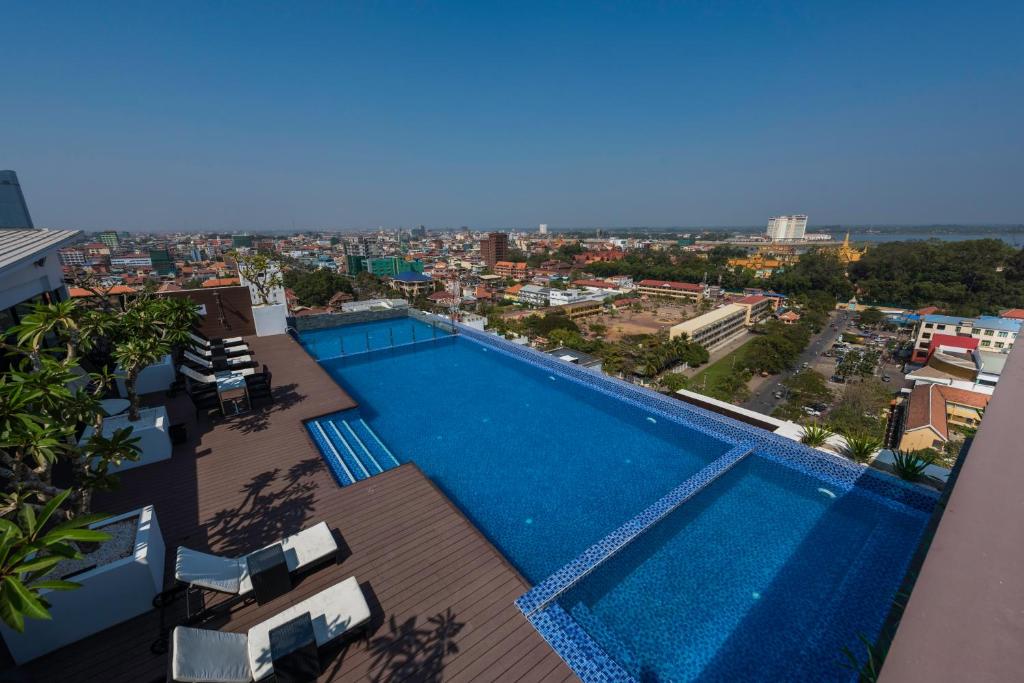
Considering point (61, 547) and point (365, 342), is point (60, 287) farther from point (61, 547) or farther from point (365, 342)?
point (61, 547)

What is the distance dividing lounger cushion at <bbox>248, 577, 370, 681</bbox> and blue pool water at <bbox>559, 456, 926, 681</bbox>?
1802mm

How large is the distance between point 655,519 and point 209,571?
4.37 meters

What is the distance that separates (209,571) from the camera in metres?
3.08

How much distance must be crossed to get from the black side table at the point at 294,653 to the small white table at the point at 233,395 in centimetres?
456

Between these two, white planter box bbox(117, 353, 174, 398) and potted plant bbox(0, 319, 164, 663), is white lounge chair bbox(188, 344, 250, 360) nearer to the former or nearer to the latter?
white planter box bbox(117, 353, 174, 398)

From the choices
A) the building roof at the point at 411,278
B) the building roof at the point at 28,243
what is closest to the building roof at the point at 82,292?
the building roof at the point at 28,243

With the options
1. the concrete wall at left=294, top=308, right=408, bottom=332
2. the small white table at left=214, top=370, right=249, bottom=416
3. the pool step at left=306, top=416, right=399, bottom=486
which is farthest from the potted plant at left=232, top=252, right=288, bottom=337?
the pool step at left=306, top=416, right=399, bottom=486

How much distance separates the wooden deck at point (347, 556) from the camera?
2.73m

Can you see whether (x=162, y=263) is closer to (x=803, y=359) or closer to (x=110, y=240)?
(x=110, y=240)

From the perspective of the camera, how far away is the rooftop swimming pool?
3.64m

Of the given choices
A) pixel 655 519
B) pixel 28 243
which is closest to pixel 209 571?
pixel 655 519

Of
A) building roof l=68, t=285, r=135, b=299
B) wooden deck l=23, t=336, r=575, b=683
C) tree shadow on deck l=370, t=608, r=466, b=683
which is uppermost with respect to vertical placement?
building roof l=68, t=285, r=135, b=299

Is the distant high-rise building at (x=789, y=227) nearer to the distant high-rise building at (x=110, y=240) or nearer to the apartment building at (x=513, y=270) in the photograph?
the apartment building at (x=513, y=270)

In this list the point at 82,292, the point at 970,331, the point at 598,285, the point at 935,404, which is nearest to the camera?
the point at 82,292
